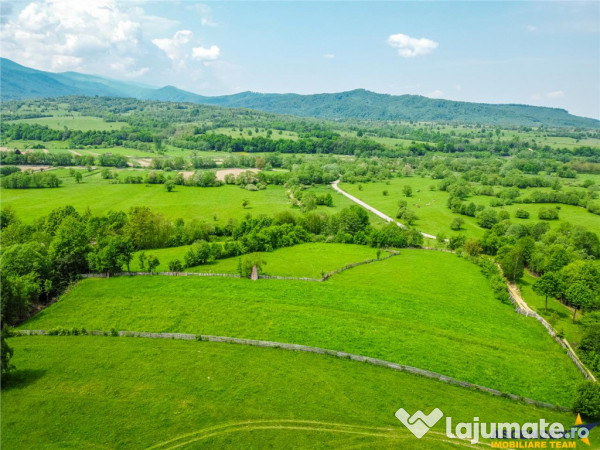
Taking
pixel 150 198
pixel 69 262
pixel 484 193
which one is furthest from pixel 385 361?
pixel 484 193

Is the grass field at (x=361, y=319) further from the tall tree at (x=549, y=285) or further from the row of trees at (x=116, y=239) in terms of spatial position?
the tall tree at (x=549, y=285)

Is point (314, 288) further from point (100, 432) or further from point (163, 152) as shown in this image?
point (163, 152)

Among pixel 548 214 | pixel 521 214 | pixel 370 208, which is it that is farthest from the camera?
pixel 370 208

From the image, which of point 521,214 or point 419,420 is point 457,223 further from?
point 419,420

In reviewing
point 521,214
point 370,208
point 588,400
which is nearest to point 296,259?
point 588,400

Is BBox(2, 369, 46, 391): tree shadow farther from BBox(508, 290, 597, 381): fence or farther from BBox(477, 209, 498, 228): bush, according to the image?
BBox(477, 209, 498, 228): bush

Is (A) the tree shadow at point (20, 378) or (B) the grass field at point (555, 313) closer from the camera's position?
(A) the tree shadow at point (20, 378)

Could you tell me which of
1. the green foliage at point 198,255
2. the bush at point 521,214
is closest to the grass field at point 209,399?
the green foliage at point 198,255
